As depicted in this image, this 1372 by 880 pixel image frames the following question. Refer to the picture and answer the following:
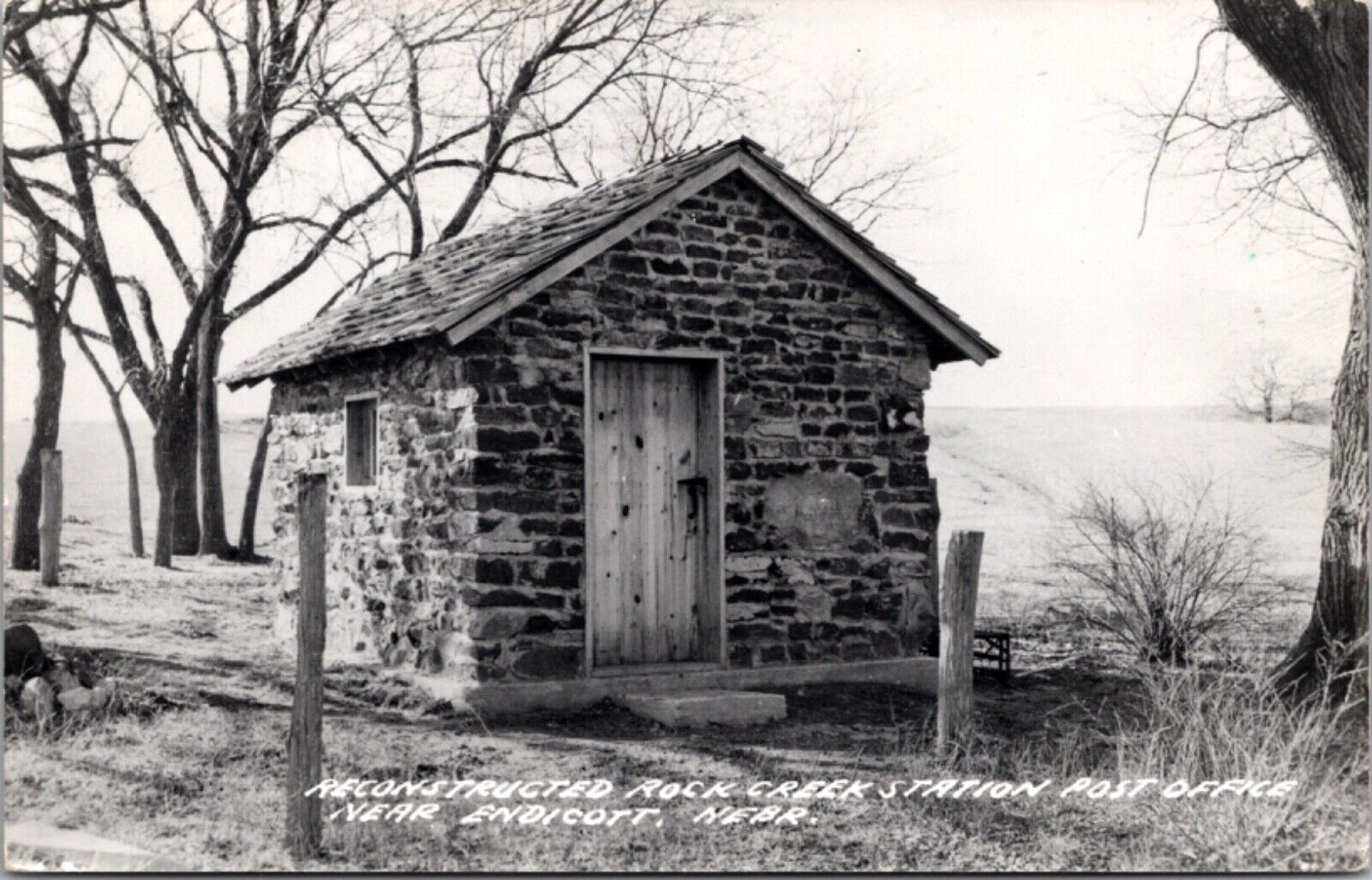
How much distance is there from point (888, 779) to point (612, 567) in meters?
3.03

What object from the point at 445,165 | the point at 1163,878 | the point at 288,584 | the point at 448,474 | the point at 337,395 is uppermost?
the point at 445,165

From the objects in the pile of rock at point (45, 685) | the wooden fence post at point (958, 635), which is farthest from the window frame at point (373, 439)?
the wooden fence post at point (958, 635)

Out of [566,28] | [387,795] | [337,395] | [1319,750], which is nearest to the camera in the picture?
[387,795]

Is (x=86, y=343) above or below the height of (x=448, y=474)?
above

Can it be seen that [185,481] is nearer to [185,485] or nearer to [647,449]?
[185,485]

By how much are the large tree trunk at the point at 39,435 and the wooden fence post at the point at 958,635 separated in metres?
10.5

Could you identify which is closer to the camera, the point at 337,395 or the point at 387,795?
the point at 387,795

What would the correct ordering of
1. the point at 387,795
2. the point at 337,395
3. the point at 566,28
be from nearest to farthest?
the point at 387,795
the point at 337,395
the point at 566,28

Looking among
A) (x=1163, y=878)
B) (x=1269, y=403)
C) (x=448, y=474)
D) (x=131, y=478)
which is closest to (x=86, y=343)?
(x=131, y=478)

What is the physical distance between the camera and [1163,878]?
6.00 m

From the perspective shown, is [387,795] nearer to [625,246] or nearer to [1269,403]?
[625,246]

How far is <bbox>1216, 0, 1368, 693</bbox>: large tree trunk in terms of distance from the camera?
8.01 meters

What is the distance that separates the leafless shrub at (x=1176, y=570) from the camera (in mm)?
10781

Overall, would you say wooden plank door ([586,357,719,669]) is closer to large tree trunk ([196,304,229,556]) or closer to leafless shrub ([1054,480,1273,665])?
leafless shrub ([1054,480,1273,665])
